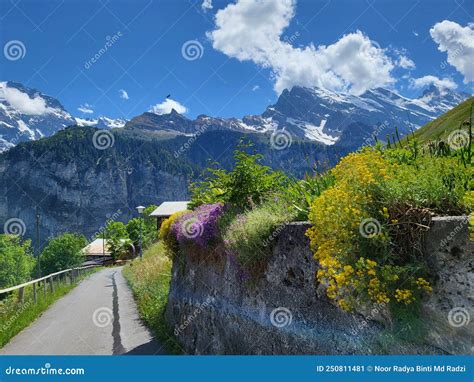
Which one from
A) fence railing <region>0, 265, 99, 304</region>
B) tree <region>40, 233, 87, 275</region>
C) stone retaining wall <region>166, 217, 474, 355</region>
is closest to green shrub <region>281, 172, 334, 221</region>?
stone retaining wall <region>166, 217, 474, 355</region>

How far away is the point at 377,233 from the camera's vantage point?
3479 millimetres

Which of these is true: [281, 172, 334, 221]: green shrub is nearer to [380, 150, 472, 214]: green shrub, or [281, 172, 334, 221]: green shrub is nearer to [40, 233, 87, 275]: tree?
[380, 150, 472, 214]: green shrub

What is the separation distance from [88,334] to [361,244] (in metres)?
9.72

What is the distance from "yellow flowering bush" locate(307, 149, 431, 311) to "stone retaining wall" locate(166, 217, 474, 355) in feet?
0.70

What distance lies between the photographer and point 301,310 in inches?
187

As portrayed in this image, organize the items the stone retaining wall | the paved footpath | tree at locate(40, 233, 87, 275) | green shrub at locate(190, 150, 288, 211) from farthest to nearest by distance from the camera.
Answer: tree at locate(40, 233, 87, 275) < the paved footpath < green shrub at locate(190, 150, 288, 211) < the stone retaining wall

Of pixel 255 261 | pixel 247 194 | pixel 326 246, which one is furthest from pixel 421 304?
pixel 247 194

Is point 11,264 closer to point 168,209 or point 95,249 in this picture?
point 95,249

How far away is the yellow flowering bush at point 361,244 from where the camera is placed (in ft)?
10.9

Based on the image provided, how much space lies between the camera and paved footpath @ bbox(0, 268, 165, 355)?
380 inches

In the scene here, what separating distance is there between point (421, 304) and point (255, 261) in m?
2.72

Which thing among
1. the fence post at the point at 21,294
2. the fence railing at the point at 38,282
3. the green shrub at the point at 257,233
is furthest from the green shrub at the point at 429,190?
the fence post at the point at 21,294

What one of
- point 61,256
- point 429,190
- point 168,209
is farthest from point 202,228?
point 61,256
